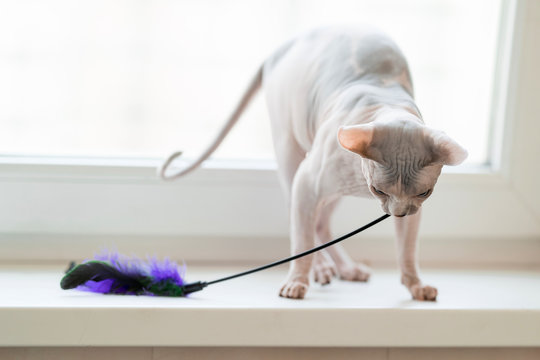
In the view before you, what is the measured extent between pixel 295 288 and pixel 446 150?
0.95 feet

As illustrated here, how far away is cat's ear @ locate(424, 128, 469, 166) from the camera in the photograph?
1.97 ft

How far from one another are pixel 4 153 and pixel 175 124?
296mm

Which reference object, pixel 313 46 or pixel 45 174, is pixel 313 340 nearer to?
pixel 313 46

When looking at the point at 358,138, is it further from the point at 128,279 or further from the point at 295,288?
the point at 128,279

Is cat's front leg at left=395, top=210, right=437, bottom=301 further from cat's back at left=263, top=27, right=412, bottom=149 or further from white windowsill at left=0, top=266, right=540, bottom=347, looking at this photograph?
cat's back at left=263, top=27, right=412, bottom=149

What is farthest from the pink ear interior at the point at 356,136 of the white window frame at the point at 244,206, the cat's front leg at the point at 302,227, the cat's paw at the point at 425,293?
the white window frame at the point at 244,206

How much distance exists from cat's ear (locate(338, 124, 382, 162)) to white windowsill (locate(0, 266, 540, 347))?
0.71ft

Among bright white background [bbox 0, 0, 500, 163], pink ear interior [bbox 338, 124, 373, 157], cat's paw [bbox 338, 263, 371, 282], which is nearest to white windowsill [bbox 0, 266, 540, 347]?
cat's paw [bbox 338, 263, 371, 282]

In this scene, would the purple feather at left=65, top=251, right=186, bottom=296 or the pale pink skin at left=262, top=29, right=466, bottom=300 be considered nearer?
the pale pink skin at left=262, top=29, right=466, bottom=300

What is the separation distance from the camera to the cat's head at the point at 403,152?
2.01ft

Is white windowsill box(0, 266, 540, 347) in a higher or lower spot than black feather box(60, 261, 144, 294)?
lower

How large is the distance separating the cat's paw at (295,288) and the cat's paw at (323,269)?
8cm

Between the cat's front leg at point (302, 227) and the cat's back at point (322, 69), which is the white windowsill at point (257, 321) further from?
the cat's back at point (322, 69)

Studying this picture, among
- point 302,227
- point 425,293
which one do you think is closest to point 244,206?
point 302,227
